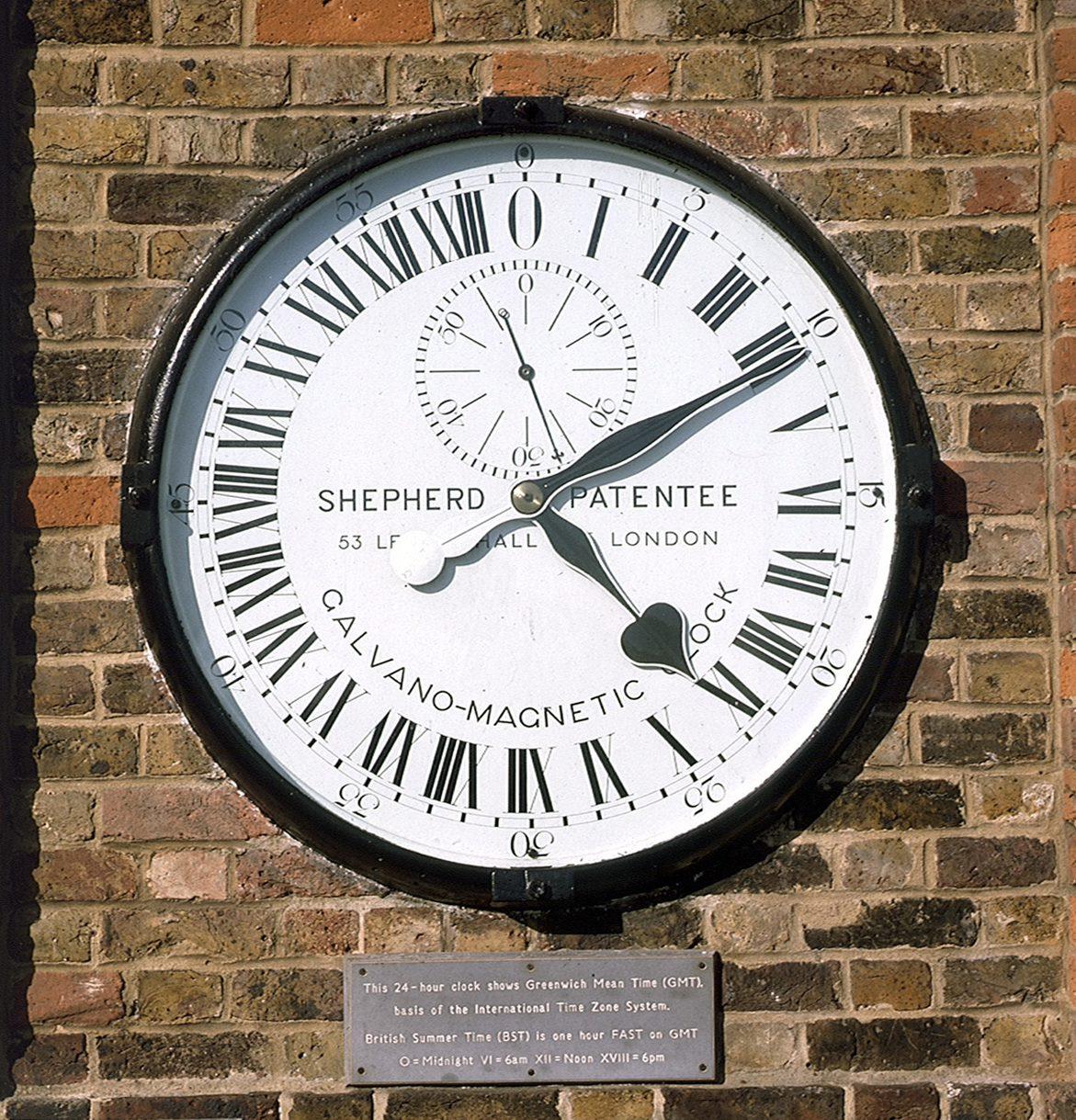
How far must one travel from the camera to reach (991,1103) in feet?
8.60

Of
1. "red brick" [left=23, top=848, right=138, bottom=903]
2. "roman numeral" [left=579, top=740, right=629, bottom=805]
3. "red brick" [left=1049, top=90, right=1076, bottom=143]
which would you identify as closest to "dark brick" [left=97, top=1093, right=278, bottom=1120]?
"red brick" [left=23, top=848, right=138, bottom=903]

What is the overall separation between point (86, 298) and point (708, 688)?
51.5 inches

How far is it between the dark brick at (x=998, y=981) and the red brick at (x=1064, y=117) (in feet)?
4.77

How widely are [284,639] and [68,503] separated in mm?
466

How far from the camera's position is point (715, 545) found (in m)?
2.69

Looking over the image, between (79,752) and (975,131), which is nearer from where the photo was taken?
(79,752)

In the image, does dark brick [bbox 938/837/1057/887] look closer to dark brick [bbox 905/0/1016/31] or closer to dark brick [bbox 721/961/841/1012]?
dark brick [bbox 721/961/841/1012]

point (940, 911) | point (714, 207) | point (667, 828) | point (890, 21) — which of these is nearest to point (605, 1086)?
point (667, 828)

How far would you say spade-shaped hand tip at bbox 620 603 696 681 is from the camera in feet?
8.73

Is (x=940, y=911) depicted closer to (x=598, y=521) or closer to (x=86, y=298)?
(x=598, y=521)

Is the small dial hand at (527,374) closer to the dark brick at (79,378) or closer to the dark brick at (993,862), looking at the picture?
the dark brick at (79,378)

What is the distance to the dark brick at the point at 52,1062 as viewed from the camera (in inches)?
104

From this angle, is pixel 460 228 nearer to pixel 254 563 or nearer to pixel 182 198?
pixel 182 198

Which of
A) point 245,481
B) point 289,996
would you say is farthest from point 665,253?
point 289,996
